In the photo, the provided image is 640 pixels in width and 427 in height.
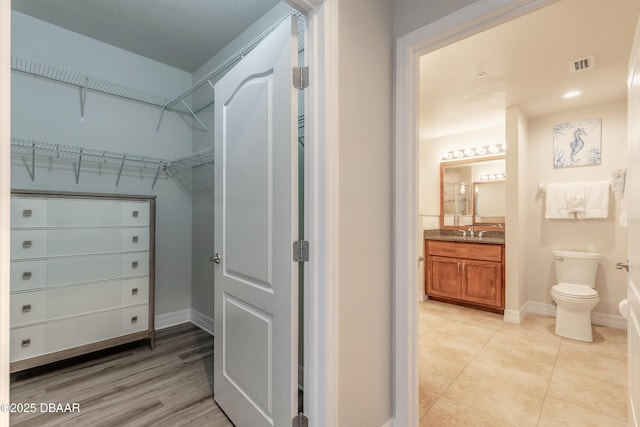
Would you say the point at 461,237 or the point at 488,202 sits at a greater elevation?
the point at 488,202

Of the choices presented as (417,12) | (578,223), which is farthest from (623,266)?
(578,223)

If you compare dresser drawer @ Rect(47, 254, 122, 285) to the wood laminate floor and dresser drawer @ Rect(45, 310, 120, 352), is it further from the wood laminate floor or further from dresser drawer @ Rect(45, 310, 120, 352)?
the wood laminate floor

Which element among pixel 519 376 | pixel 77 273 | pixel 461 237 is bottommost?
pixel 519 376

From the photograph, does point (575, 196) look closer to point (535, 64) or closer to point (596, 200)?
point (596, 200)

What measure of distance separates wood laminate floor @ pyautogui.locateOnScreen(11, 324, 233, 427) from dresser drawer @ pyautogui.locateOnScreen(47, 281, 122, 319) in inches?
17.5

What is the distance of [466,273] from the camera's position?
3.64 metres

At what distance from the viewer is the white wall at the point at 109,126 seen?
88.4 inches

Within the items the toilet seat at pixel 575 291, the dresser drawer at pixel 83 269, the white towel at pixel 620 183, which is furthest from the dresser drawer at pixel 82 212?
the toilet seat at pixel 575 291

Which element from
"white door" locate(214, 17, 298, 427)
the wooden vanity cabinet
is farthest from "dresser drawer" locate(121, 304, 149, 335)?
the wooden vanity cabinet

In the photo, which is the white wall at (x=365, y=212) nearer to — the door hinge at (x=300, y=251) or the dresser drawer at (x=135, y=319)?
the door hinge at (x=300, y=251)

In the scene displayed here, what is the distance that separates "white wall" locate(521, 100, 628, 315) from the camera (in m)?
3.04

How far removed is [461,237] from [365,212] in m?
3.09

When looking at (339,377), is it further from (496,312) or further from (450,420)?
(496,312)

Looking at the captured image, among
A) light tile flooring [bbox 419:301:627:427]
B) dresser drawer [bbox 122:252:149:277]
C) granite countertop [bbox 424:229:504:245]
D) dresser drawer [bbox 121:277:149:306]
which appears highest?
granite countertop [bbox 424:229:504:245]
